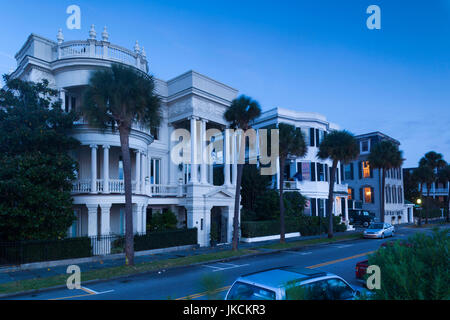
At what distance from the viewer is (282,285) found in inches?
241

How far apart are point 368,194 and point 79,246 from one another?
158 feet

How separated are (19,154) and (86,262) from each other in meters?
7.14

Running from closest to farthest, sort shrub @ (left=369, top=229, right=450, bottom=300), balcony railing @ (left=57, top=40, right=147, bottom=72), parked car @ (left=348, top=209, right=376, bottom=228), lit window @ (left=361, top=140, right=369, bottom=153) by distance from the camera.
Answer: shrub @ (left=369, top=229, right=450, bottom=300)
balcony railing @ (left=57, top=40, right=147, bottom=72)
parked car @ (left=348, top=209, right=376, bottom=228)
lit window @ (left=361, top=140, right=369, bottom=153)

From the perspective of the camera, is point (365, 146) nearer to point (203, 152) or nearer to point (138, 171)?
point (203, 152)

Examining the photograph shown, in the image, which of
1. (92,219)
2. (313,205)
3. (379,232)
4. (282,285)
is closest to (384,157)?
(313,205)

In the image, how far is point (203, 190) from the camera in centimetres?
2850

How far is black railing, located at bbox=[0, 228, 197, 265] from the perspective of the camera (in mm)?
18141

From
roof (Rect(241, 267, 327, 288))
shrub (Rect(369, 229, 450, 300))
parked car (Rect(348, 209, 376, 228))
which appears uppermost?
shrub (Rect(369, 229, 450, 300))

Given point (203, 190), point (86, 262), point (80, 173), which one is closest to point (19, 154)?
point (80, 173)

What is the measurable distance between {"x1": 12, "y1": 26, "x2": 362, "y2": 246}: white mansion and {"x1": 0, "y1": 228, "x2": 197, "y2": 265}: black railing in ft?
3.40

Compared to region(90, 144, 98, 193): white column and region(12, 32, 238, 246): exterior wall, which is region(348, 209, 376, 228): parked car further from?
region(90, 144, 98, 193): white column

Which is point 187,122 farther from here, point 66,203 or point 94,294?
point 94,294

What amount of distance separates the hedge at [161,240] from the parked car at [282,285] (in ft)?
57.6

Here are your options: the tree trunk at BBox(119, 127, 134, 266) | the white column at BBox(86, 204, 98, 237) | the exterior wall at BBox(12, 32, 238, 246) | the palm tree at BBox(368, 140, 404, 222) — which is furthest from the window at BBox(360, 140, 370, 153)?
the tree trunk at BBox(119, 127, 134, 266)
